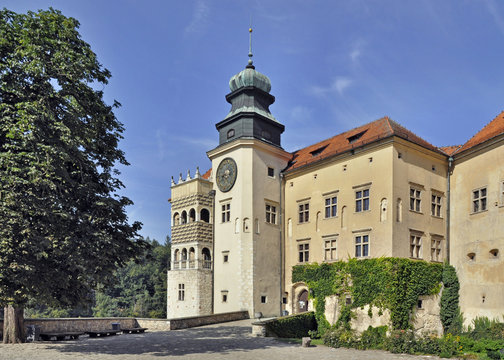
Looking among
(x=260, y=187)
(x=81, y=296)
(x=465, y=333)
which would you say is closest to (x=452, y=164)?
(x=465, y=333)

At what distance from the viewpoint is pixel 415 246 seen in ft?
83.5

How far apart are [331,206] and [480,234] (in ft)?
28.5

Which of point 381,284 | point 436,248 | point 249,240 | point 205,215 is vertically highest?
point 205,215

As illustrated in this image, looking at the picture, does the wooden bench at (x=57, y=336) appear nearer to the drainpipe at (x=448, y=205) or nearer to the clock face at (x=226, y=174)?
the clock face at (x=226, y=174)

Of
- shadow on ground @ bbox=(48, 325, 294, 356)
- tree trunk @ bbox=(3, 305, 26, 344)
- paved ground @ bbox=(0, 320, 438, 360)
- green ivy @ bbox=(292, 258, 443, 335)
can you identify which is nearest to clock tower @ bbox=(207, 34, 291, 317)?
green ivy @ bbox=(292, 258, 443, 335)

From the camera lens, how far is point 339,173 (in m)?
28.5

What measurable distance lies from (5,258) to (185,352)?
7076 mm

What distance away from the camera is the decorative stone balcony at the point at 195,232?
32438 millimetres

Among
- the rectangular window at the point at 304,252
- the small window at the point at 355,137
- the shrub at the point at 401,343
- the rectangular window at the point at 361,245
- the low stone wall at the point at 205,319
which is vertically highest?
the small window at the point at 355,137

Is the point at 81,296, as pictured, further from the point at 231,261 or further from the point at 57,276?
the point at 231,261

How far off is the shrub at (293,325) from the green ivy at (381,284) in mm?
614

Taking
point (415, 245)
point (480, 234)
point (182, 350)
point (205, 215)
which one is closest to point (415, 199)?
point (415, 245)

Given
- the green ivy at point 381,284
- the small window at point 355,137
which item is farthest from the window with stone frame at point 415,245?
the small window at point 355,137

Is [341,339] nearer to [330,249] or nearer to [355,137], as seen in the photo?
[330,249]
